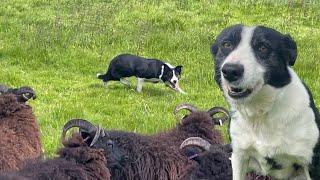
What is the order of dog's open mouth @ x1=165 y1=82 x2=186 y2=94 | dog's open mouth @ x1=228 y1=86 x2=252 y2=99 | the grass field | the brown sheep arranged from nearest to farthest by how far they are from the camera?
1. dog's open mouth @ x1=228 y1=86 x2=252 y2=99
2. the brown sheep
3. the grass field
4. dog's open mouth @ x1=165 y1=82 x2=186 y2=94

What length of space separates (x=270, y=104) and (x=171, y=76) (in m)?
7.03

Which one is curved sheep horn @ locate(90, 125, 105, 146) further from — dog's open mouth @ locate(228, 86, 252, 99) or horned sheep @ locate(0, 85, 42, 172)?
dog's open mouth @ locate(228, 86, 252, 99)

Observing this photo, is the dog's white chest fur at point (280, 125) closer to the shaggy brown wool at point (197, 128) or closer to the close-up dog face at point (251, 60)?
the close-up dog face at point (251, 60)

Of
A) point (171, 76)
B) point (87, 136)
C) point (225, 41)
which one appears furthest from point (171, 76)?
point (225, 41)

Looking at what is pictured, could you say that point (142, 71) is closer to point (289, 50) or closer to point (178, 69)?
point (178, 69)

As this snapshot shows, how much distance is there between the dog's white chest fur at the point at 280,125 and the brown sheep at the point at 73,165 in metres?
1.00

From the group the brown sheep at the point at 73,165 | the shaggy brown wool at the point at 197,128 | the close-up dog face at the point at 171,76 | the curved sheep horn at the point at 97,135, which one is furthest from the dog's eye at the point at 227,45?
the close-up dog face at the point at 171,76

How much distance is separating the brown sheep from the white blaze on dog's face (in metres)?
6.03

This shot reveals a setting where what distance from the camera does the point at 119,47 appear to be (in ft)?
44.1

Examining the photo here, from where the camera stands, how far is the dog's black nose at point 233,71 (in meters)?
3.23

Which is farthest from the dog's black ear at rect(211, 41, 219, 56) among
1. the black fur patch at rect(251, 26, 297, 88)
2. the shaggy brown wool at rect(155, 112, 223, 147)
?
the shaggy brown wool at rect(155, 112, 223, 147)

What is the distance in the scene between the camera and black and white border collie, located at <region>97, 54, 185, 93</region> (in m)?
10.5

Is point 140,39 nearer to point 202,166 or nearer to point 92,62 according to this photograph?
point 92,62

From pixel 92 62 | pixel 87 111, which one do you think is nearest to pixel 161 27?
pixel 92 62
